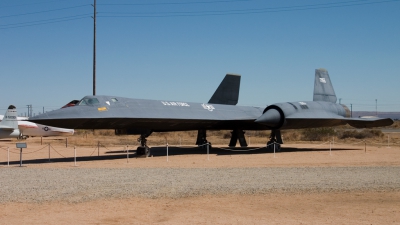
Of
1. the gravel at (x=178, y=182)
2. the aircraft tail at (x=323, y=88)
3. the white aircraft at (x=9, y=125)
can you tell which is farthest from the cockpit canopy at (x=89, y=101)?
the white aircraft at (x=9, y=125)

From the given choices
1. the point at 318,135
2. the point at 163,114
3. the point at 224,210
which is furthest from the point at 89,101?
the point at 318,135

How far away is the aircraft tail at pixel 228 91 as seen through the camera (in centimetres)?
2897

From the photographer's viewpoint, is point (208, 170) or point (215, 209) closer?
point (215, 209)

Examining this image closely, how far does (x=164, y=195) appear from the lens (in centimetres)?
1005

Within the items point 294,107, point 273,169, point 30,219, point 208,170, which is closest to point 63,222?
point 30,219

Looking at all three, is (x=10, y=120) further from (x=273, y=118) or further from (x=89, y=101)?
(x=273, y=118)

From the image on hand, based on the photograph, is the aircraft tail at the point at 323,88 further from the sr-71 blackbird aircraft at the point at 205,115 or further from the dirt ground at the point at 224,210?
the dirt ground at the point at 224,210

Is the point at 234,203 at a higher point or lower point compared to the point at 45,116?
lower

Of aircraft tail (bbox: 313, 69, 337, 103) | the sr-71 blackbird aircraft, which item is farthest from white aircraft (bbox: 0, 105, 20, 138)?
aircraft tail (bbox: 313, 69, 337, 103)

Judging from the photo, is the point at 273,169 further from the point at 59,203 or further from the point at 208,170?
the point at 59,203

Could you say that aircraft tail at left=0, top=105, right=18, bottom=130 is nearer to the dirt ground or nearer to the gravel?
the gravel

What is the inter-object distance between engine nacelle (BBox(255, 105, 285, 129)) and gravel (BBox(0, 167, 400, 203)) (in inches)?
316

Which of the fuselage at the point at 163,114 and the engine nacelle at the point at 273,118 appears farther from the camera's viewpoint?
the engine nacelle at the point at 273,118

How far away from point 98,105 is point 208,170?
641 cm
